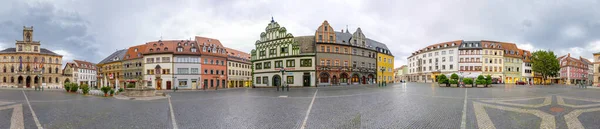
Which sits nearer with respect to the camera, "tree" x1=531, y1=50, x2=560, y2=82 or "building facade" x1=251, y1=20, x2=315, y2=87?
"building facade" x1=251, y1=20, x2=315, y2=87

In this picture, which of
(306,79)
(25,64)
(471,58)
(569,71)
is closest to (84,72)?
(25,64)

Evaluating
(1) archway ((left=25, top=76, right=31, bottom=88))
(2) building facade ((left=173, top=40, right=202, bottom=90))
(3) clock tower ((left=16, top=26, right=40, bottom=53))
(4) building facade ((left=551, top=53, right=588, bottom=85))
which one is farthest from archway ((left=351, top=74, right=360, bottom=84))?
(3) clock tower ((left=16, top=26, right=40, bottom=53))

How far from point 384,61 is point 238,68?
3567cm

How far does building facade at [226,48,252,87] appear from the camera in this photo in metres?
57.5

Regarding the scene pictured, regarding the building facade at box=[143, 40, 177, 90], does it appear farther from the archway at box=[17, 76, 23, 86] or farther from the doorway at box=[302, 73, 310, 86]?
the archway at box=[17, 76, 23, 86]

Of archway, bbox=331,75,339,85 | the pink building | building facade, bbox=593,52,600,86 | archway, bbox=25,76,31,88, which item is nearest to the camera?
archway, bbox=331,75,339,85

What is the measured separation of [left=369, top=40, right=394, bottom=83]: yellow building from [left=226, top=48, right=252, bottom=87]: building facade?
33.1m

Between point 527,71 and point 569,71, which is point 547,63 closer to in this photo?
A: point 527,71

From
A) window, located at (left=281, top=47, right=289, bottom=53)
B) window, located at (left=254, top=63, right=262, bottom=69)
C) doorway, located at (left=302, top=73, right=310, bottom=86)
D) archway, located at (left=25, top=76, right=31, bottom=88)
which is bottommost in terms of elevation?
archway, located at (left=25, top=76, right=31, bottom=88)

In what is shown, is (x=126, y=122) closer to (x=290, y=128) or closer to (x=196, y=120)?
(x=196, y=120)

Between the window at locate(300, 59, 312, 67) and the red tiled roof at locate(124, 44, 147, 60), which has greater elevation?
the red tiled roof at locate(124, 44, 147, 60)

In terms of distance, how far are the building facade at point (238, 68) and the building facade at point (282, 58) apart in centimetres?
1253

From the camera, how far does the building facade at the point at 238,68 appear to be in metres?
57.5

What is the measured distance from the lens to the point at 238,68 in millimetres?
60906
